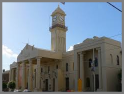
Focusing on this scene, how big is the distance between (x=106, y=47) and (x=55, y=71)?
15146 millimetres

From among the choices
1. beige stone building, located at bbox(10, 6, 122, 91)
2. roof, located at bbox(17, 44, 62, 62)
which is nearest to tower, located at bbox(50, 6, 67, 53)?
beige stone building, located at bbox(10, 6, 122, 91)

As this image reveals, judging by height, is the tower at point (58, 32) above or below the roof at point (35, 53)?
above

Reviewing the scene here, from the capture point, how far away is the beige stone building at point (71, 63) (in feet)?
107

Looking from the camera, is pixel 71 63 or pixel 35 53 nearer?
pixel 71 63

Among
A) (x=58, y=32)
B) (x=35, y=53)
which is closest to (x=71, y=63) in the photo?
(x=35, y=53)

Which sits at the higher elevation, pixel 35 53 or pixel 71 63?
pixel 35 53

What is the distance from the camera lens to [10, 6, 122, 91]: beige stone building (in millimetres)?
32750

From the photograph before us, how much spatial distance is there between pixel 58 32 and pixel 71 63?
38.8ft

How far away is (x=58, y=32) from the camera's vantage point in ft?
170

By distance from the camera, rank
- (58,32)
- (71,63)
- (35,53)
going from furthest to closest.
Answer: (58,32), (35,53), (71,63)

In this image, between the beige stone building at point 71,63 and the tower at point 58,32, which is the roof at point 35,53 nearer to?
the beige stone building at point 71,63

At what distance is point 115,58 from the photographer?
34.9 m

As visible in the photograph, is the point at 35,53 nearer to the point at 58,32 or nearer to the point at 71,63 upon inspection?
the point at 71,63

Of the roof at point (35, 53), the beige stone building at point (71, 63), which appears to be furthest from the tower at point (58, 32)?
the roof at point (35, 53)
